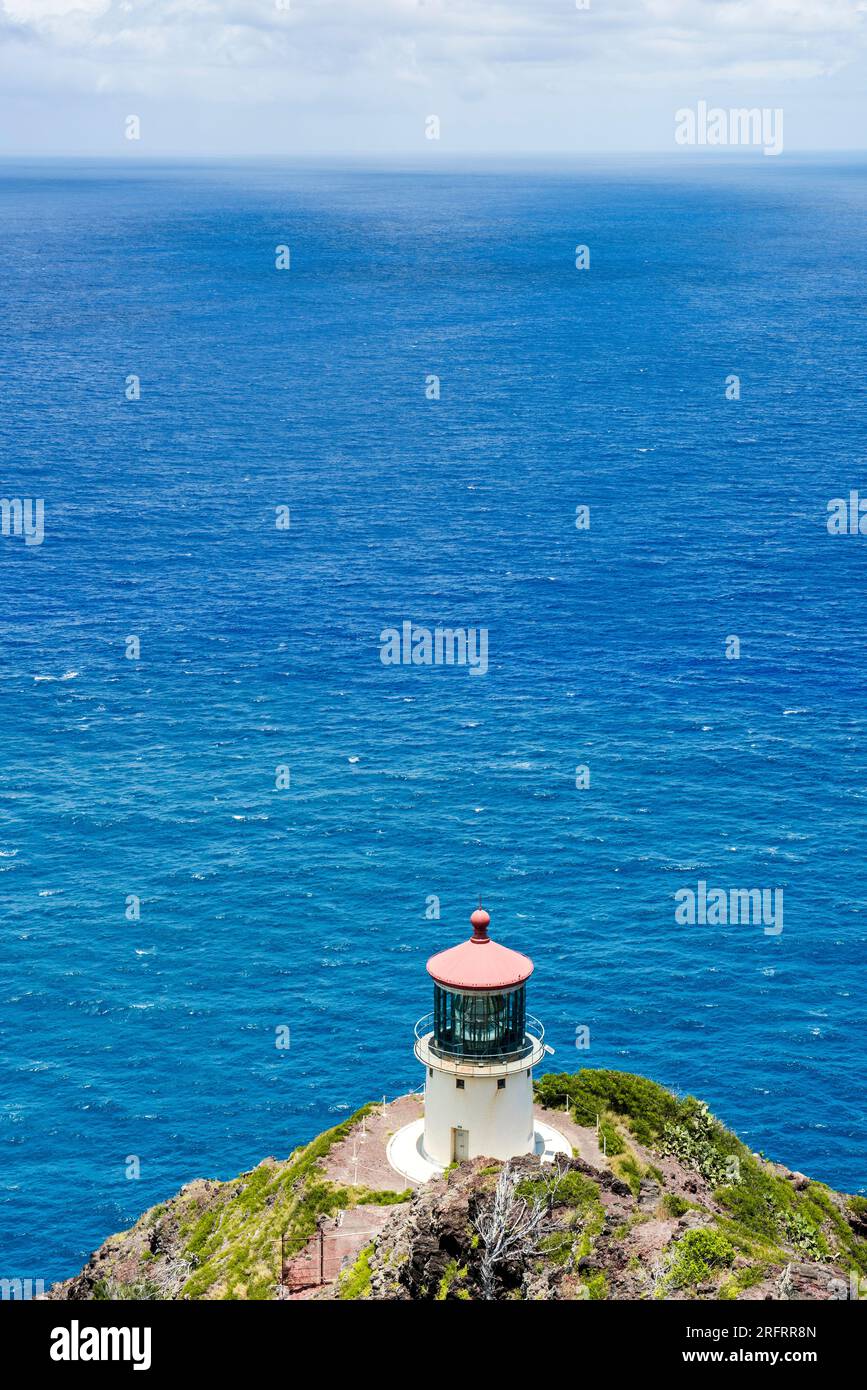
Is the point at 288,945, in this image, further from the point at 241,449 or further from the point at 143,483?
the point at 241,449

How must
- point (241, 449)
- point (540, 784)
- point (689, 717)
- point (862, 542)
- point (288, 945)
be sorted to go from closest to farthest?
point (288, 945), point (540, 784), point (689, 717), point (862, 542), point (241, 449)

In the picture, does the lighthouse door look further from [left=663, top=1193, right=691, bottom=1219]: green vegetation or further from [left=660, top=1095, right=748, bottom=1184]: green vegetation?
[left=660, top=1095, right=748, bottom=1184]: green vegetation

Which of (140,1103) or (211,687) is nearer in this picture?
(140,1103)

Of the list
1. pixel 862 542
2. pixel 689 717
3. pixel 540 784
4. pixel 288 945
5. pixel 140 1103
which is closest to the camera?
pixel 140 1103

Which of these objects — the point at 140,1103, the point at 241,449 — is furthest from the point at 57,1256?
the point at 241,449

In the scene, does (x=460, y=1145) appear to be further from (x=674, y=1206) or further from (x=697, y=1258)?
(x=697, y=1258)

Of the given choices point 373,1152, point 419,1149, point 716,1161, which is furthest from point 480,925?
point 716,1161
